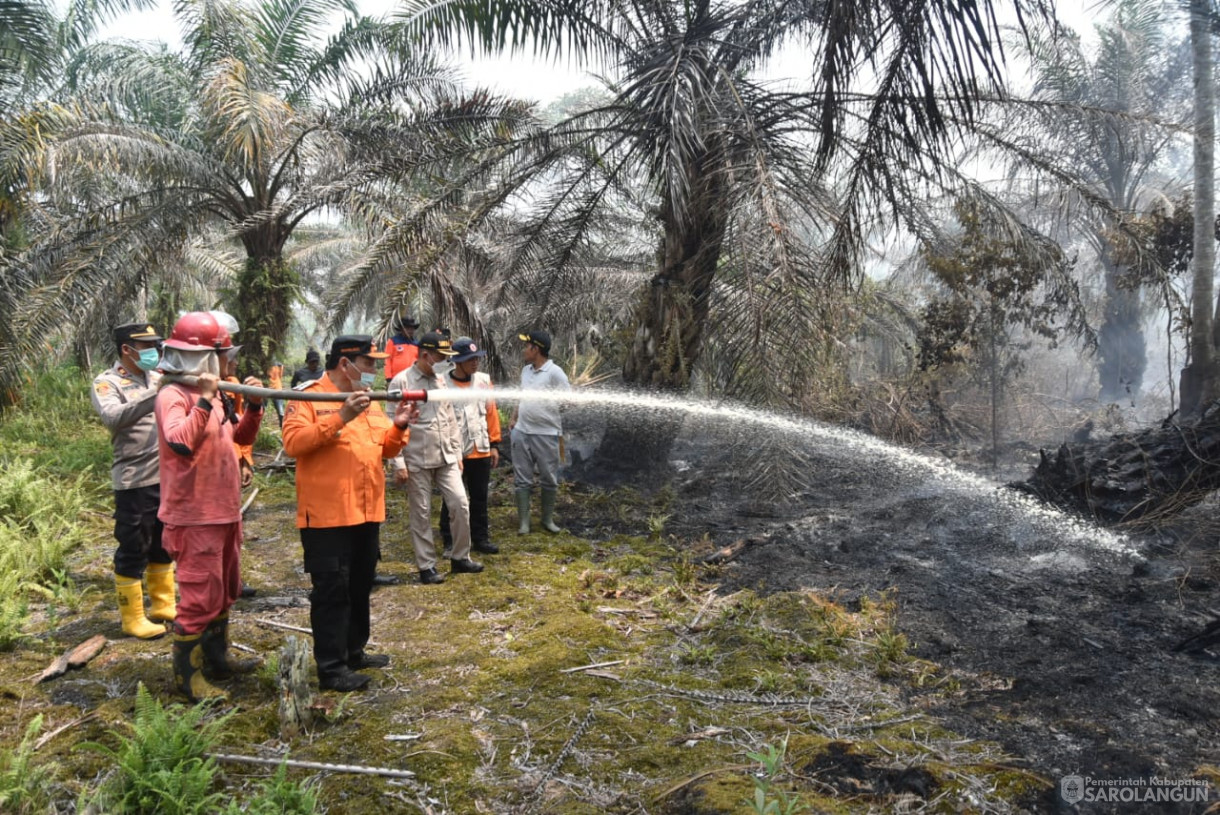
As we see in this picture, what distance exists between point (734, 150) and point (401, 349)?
378cm

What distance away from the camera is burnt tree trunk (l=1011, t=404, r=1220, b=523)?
596cm

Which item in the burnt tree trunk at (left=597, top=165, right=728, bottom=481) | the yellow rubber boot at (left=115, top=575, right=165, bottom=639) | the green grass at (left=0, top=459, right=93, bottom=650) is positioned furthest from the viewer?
the burnt tree trunk at (left=597, top=165, right=728, bottom=481)

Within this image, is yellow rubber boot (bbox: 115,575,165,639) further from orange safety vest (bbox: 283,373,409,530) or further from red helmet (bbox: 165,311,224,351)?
red helmet (bbox: 165,311,224,351)

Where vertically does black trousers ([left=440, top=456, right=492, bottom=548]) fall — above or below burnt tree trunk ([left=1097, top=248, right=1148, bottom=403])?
below

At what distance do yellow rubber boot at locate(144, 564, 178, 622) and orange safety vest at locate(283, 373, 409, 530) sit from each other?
1.56 m

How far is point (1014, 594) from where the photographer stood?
5355 millimetres

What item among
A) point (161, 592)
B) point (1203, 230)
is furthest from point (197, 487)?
point (1203, 230)

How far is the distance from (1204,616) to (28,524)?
9299mm

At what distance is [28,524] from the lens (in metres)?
7.00

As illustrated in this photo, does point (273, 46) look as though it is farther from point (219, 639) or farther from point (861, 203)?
point (219, 639)

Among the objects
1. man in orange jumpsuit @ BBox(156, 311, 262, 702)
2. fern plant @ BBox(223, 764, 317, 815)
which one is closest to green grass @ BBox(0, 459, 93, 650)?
man in orange jumpsuit @ BBox(156, 311, 262, 702)

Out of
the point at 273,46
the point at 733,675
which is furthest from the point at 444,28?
the point at 733,675

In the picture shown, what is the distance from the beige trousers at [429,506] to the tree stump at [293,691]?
2.23m

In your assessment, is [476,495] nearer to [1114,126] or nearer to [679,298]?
[679,298]
